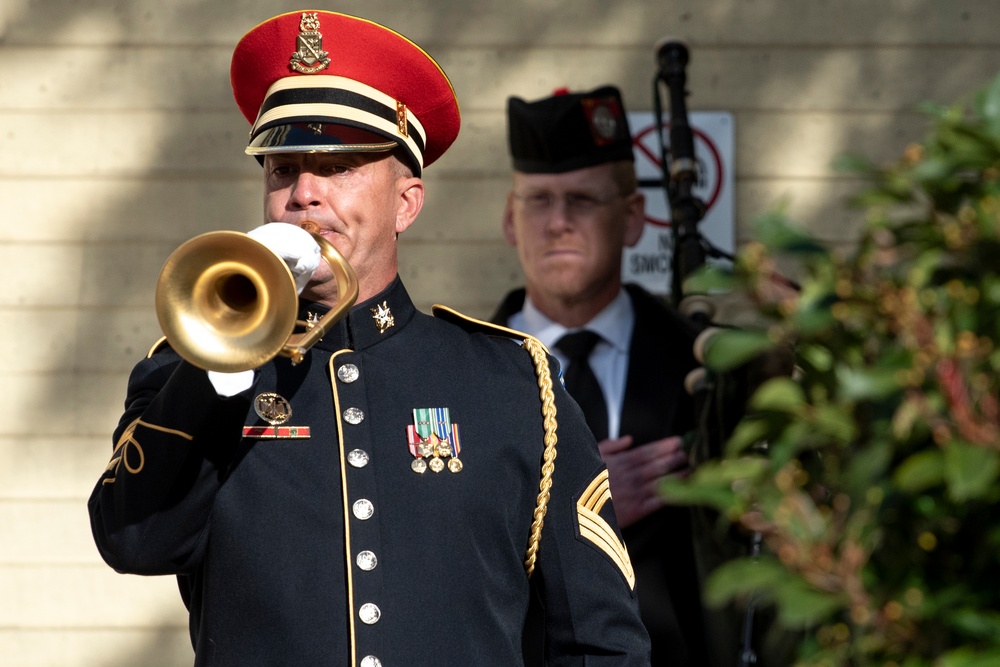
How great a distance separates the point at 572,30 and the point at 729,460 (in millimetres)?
3566

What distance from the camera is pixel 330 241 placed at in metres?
2.55

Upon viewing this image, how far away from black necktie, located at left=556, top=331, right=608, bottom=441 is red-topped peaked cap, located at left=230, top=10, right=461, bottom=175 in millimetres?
1154

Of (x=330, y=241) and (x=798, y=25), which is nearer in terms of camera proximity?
(x=330, y=241)

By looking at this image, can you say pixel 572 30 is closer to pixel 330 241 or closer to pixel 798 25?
pixel 798 25

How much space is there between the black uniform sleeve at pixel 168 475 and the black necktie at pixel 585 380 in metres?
1.56

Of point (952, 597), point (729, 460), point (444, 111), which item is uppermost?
point (444, 111)

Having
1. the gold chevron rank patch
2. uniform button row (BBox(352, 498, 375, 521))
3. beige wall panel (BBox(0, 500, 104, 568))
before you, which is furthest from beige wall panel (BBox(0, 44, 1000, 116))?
uniform button row (BBox(352, 498, 375, 521))

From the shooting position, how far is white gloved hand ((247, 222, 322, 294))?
2.24 m

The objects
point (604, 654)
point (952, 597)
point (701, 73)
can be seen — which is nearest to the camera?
point (952, 597)

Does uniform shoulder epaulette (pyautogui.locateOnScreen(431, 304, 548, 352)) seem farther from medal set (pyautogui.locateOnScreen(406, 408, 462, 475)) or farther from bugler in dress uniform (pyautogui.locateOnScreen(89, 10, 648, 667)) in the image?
medal set (pyautogui.locateOnScreen(406, 408, 462, 475))

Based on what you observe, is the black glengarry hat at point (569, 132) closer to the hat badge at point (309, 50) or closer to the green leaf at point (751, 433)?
the hat badge at point (309, 50)

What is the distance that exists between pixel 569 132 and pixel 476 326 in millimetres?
1404

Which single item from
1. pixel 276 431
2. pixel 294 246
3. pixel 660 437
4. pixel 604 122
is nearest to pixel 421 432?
pixel 276 431

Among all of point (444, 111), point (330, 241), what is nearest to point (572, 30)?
point (444, 111)
